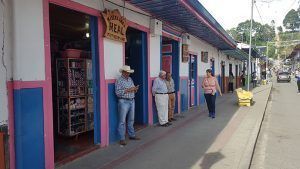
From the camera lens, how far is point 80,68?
815 cm

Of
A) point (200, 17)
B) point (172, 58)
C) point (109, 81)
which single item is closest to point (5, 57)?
point (109, 81)

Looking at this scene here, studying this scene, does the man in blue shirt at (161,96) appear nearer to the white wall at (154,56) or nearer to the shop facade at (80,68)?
the shop facade at (80,68)

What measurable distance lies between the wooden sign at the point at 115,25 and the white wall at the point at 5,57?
2592mm

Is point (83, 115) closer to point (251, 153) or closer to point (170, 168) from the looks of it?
point (170, 168)

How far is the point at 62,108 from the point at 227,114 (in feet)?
22.6

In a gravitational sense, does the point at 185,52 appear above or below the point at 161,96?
above

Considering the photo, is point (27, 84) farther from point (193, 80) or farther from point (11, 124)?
point (193, 80)

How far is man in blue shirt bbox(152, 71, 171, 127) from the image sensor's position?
971 centimetres

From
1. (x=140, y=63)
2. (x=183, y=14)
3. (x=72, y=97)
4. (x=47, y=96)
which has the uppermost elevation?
(x=183, y=14)

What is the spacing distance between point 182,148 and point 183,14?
4.16m

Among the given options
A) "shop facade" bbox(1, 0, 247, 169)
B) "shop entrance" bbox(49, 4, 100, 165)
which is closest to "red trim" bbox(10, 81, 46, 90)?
"shop facade" bbox(1, 0, 247, 169)

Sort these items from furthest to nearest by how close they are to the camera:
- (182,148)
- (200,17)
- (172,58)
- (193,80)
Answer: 1. (193,80)
2. (172,58)
3. (200,17)
4. (182,148)

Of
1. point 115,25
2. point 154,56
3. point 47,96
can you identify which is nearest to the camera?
point 47,96

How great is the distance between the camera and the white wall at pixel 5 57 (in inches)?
183
